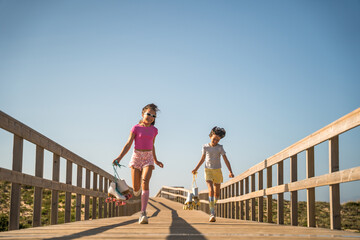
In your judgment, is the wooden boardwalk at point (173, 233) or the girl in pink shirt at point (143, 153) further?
the girl in pink shirt at point (143, 153)

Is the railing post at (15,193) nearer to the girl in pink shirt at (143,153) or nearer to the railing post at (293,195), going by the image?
the girl in pink shirt at (143,153)

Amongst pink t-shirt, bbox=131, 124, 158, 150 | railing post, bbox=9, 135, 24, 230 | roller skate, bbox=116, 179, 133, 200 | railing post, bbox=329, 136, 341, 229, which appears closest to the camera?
railing post, bbox=329, 136, 341, 229

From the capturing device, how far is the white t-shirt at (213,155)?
30.7ft

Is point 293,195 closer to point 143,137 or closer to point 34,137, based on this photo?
point 143,137

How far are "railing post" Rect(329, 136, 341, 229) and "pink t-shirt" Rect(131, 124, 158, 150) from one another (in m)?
3.00

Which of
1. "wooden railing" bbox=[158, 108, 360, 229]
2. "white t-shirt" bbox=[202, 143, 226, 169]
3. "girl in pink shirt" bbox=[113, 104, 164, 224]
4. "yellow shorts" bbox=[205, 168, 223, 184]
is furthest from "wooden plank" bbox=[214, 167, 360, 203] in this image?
"girl in pink shirt" bbox=[113, 104, 164, 224]

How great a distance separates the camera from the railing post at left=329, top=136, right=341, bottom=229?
17.5ft

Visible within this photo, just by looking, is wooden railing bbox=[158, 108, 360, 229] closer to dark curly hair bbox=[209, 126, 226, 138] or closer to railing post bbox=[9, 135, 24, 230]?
dark curly hair bbox=[209, 126, 226, 138]

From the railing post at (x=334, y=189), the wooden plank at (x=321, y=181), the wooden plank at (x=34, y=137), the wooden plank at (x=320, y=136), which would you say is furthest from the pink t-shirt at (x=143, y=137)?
the railing post at (x=334, y=189)

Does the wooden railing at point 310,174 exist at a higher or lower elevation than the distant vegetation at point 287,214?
higher

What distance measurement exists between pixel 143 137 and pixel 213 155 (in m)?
2.09

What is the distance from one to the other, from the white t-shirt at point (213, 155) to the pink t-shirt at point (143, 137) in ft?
6.34

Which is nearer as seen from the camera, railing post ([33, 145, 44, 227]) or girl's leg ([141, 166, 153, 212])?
railing post ([33, 145, 44, 227])

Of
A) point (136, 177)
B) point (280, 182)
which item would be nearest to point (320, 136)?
point (280, 182)
